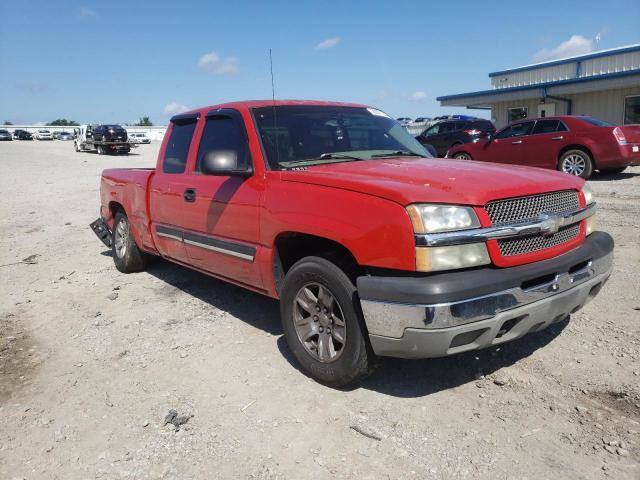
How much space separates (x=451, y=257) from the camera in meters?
2.81

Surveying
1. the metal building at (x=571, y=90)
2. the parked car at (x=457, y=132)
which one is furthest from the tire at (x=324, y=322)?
the metal building at (x=571, y=90)

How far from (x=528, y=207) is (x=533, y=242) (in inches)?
8.3

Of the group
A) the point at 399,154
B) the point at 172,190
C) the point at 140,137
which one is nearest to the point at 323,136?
the point at 399,154

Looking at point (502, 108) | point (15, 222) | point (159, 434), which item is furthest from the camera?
point (502, 108)

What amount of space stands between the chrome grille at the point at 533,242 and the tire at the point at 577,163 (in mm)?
Result: 9990

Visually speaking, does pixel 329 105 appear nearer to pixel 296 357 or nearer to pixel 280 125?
pixel 280 125

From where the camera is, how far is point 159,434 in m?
3.04

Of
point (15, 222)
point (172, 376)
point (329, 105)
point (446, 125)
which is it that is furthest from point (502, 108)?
point (172, 376)

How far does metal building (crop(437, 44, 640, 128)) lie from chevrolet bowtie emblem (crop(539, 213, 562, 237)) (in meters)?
20.6

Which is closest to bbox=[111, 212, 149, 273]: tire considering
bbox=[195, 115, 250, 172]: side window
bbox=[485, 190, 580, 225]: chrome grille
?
bbox=[195, 115, 250, 172]: side window

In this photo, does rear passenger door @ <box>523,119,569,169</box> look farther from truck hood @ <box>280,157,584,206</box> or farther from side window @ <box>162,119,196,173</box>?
side window @ <box>162,119,196,173</box>

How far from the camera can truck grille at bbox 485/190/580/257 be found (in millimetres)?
2973

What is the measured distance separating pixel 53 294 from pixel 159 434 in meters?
3.57

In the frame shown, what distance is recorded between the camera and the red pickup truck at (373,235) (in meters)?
2.82
